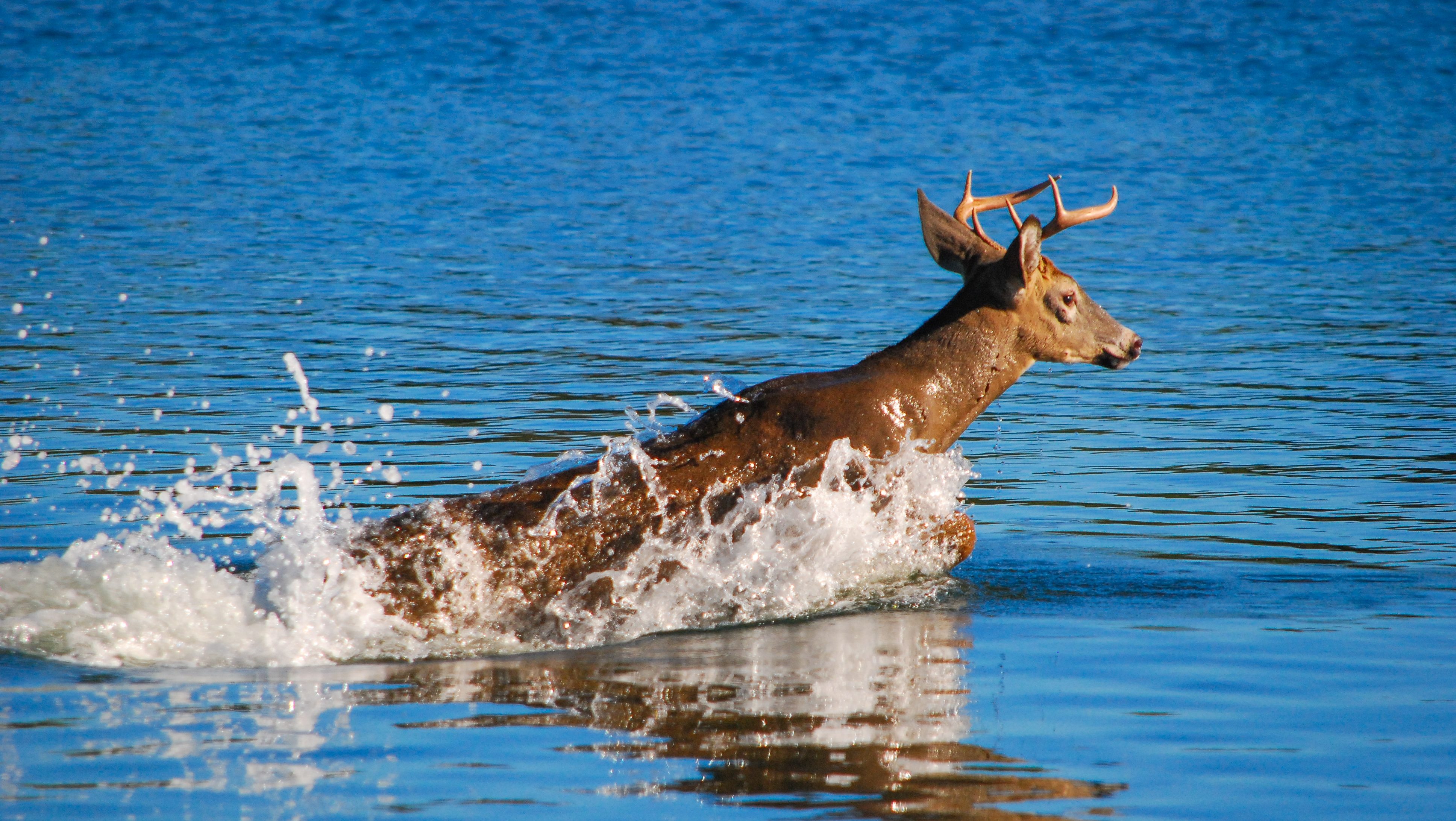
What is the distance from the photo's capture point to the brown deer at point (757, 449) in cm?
Answer: 702

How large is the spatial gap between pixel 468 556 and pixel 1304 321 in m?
9.74

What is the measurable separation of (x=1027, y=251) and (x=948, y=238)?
1.67 feet

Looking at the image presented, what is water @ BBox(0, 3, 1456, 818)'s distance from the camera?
5.45 metres

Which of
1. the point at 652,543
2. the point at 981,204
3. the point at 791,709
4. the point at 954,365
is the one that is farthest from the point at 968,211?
the point at 791,709

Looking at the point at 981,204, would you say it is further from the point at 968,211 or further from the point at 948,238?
the point at 948,238

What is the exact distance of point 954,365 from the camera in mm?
8148

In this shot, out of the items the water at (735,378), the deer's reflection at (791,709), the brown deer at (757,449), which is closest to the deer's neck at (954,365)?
the brown deer at (757,449)

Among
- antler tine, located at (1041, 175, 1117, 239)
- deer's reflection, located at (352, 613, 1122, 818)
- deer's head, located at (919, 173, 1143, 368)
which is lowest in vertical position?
deer's reflection, located at (352, 613, 1122, 818)

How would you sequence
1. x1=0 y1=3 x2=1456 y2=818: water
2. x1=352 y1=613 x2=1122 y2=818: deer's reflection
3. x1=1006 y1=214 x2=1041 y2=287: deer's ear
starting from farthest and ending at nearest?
x1=1006 y1=214 x2=1041 y2=287: deer's ear
x1=0 y1=3 x2=1456 y2=818: water
x1=352 y1=613 x2=1122 y2=818: deer's reflection

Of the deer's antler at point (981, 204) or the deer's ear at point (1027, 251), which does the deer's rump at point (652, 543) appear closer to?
the deer's ear at point (1027, 251)

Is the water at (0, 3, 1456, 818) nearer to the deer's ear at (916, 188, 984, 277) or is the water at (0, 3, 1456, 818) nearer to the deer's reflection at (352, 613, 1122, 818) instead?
the deer's reflection at (352, 613, 1122, 818)

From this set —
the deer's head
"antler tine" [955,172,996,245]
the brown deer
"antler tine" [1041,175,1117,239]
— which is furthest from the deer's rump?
"antler tine" [955,172,996,245]

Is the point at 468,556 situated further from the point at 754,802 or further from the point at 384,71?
the point at 384,71

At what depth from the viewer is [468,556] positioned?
276 inches
